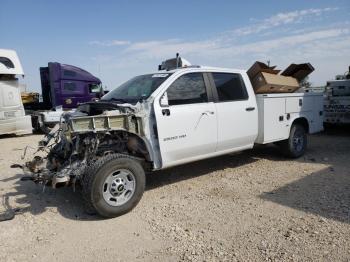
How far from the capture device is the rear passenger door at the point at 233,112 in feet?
19.3

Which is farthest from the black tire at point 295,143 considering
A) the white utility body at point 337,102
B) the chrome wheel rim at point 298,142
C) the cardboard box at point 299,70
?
the white utility body at point 337,102

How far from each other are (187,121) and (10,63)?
397 inches

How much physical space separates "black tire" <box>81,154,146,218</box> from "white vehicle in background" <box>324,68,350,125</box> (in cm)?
792

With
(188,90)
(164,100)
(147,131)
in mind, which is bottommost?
(147,131)

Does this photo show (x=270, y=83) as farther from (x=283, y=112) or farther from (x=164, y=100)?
(x=164, y=100)

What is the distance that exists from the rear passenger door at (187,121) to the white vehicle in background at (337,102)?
635 cm

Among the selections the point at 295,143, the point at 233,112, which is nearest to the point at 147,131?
the point at 233,112

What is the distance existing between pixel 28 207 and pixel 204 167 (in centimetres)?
330

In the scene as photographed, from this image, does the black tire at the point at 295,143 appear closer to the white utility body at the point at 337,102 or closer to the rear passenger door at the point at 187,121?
the rear passenger door at the point at 187,121

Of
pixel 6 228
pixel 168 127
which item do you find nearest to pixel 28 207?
pixel 6 228

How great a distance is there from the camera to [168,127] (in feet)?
16.9

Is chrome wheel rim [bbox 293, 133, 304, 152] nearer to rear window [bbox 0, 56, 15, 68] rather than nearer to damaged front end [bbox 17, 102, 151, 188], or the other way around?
damaged front end [bbox 17, 102, 151, 188]

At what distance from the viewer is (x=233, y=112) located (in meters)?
6.02

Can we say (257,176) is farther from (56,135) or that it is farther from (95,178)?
(56,135)
